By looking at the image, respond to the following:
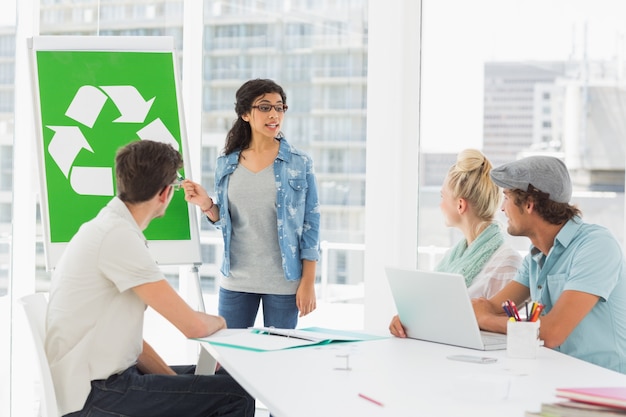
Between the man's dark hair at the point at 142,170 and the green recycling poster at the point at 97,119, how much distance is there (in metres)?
0.99

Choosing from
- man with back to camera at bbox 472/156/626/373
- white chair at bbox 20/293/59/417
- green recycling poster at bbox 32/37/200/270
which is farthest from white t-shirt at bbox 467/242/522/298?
white chair at bbox 20/293/59/417

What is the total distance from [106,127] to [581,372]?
215 cm

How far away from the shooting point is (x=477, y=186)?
9.15 feet

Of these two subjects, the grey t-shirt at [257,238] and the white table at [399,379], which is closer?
the white table at [399,379]

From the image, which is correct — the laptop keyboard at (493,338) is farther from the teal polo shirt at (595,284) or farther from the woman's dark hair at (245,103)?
the woman's dark hair at (245,103)

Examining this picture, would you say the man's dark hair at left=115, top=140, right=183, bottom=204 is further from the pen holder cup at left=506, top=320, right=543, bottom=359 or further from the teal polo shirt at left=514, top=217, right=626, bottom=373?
the teal polo shirt at left=514, top=217, right=626, bottom=373

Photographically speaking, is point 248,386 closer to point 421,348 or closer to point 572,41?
point 421,348

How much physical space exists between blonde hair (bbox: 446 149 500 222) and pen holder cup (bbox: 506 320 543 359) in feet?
2.58

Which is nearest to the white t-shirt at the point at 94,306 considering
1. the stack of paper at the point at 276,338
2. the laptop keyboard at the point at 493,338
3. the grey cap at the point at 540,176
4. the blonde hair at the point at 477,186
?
the stack of paper at the point at 276,338

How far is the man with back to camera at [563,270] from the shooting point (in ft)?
7.16

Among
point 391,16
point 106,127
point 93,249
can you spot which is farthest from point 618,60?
point 93,249

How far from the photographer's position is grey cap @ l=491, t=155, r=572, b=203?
2346 mm

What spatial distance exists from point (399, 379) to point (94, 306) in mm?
855

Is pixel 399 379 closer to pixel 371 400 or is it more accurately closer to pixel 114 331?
pixel 371 400
